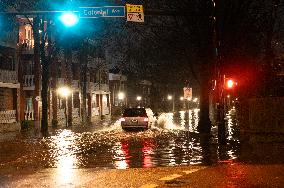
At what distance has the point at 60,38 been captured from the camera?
44438 millimetres

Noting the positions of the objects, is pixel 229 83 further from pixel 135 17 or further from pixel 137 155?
pixel 137 155

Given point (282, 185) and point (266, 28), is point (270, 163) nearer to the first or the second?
point (282, 185)

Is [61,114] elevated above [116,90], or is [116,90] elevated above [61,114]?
[116,90]

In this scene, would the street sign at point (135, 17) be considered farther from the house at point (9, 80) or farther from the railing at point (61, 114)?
the railing at point (61, 114)

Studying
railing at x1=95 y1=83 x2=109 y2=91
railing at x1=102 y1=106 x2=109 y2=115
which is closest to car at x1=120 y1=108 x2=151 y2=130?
railing at x1=95 y1=83 x2=109 y2=91

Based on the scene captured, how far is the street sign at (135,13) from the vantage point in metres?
22.4

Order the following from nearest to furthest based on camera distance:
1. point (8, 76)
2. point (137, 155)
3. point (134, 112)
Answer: point (137, 155), point (134, 112), point (8, 76)

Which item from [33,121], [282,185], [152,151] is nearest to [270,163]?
[282,185]

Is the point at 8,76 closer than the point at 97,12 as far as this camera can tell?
No

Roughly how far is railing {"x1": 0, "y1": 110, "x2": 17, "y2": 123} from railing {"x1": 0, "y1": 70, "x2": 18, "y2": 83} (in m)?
2.47

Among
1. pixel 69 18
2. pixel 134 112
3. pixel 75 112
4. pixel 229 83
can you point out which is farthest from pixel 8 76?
pixel 229 83

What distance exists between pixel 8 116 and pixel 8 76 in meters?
3.21

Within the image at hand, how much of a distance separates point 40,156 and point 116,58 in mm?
71440

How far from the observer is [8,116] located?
43188 millimetres
